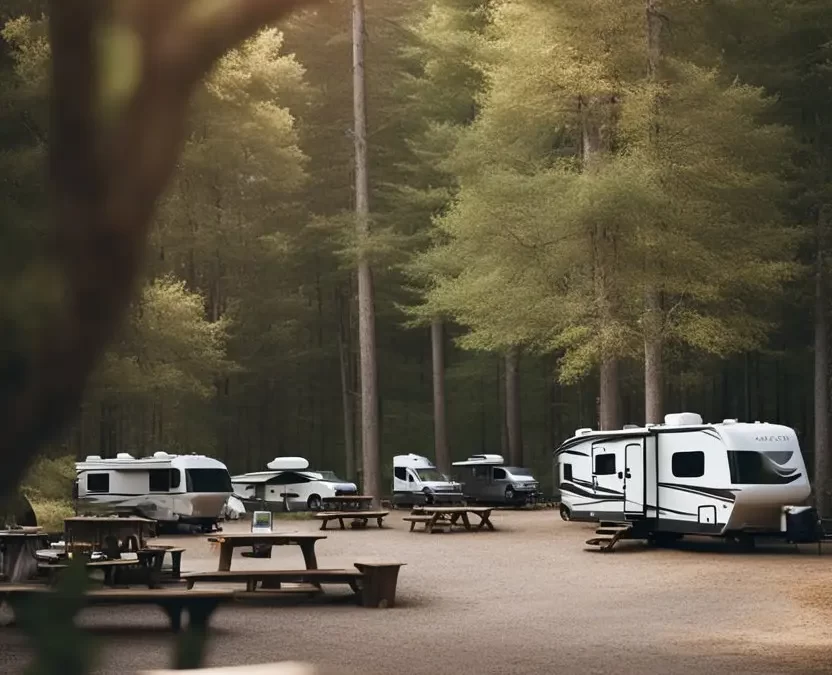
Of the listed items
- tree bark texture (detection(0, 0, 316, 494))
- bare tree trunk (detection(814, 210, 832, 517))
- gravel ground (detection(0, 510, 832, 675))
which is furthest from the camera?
bare tree trunk (detection(814, 210, 832, 517))

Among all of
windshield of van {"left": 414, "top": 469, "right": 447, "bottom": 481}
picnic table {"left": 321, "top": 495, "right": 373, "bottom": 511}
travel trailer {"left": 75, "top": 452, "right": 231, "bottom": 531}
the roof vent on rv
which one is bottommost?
picnic table {"left": 321, "top": 495, "right": 373, "bottom": 511}

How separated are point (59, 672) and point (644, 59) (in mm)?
26805

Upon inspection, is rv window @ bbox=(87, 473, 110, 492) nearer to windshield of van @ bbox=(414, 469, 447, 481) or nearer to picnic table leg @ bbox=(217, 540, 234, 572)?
windshield of van @ bbox=(414, 469, 447, 481)

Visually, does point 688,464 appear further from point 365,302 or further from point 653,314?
point 365,302

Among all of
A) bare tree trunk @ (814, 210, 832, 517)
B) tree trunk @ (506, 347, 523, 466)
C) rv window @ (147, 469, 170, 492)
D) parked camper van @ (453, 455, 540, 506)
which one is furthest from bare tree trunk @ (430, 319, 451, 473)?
rv window @ (147, 469, 170, 492)

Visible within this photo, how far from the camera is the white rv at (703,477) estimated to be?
21312mm

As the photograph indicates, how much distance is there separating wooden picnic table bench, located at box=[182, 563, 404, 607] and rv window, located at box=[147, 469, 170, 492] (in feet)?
43.7

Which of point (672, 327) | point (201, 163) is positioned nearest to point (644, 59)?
point (672, 327)

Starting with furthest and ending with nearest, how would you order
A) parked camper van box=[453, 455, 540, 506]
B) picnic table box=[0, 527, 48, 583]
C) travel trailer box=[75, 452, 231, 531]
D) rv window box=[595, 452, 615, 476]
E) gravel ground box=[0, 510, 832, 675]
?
parked camper van box=[453, 455, 540, 506], travel trailer box=[75, 452, 231, 531], rv window box=[595, 452, 615, 476], picnic table box=[0, 527, 48, 583], gravel ground box=[0, 510, 832, 675]

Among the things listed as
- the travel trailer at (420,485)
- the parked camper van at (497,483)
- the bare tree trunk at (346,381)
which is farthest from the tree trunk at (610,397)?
the bare tree trunk at (346,381)

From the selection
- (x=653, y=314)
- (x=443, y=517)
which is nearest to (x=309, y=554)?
(x=443, y=517)

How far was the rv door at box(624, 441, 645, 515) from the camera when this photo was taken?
76.5 ft

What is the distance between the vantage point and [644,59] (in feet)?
88.3

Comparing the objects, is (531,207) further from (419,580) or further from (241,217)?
(241,217)
